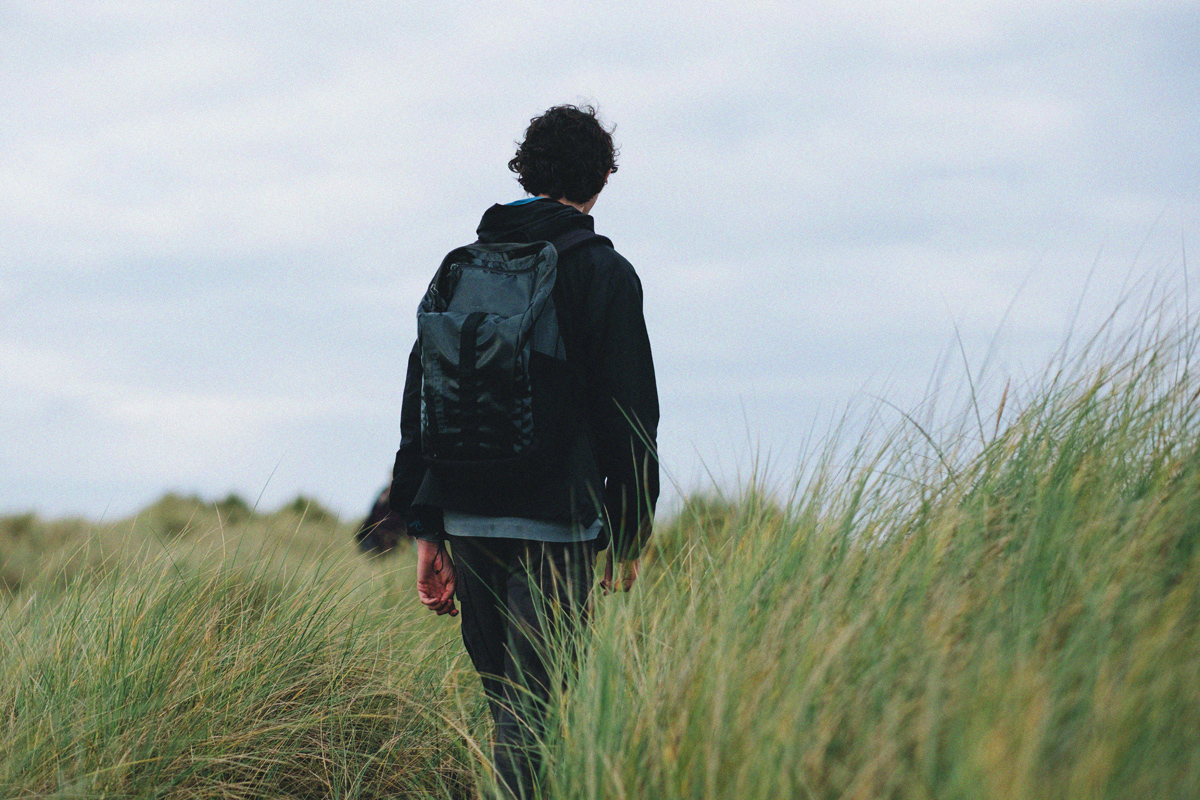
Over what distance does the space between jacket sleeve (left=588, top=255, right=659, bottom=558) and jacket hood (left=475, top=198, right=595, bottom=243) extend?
22 centimetres

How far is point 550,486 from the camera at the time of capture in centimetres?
301

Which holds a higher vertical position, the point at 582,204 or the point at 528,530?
the point at 582,204

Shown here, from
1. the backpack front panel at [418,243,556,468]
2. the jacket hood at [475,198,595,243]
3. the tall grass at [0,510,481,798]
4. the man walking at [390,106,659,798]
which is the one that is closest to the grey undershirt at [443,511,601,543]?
the man walking at [390,106,659,798]

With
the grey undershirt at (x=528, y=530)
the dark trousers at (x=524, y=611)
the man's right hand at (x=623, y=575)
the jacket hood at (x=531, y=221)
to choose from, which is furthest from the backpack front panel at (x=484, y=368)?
the man's right hand at (x=623, y=575)

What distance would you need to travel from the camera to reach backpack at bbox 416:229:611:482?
2.93 m

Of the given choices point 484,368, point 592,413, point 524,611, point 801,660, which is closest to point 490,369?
point 484,368

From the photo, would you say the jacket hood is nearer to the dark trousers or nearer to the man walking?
the man walking

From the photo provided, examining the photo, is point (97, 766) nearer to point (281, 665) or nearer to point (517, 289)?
point (281, 665)

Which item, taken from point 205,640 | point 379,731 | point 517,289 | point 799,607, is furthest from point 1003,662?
point 205,640

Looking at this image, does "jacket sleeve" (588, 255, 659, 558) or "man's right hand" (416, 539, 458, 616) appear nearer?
"jacket sleeve" (588, 255, 659, 558)

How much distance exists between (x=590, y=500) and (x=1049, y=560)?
1.27 metres

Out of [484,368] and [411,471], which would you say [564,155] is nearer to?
[484,368]

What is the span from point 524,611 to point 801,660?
1143 millimetres

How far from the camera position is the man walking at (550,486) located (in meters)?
3.01
